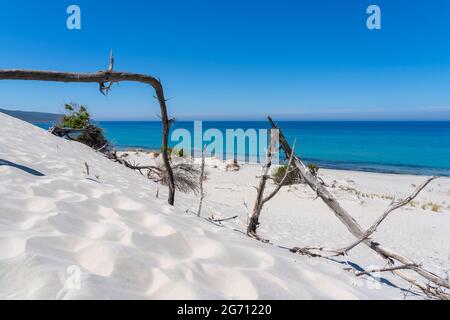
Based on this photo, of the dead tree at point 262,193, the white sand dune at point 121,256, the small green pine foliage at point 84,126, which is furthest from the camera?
the small green pine foliage at point 84,126

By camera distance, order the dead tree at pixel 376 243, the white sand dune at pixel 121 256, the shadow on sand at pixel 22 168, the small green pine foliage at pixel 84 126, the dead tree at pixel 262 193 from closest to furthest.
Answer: the white sand dune at pixel 121 256
the dead tree at pixel 376 243
the shadow on sand at pixel 22 168
the dead tree at pixel 262 193
the small green pine foliage at pixel 84 126

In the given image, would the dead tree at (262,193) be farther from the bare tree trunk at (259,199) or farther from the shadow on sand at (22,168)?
the shadow on sand at (22,168)

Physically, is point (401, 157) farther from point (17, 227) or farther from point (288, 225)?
point (17, 227)

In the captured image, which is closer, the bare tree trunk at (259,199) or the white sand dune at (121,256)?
the white sand dune at (121,256)

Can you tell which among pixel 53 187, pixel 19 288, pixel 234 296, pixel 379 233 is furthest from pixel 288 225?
pixel 19 288

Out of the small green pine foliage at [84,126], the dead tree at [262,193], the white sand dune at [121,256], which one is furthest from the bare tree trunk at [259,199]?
the small green pine foliage at [84,126]

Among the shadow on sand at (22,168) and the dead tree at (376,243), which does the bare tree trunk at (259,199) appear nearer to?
the dead tree at (376,243)

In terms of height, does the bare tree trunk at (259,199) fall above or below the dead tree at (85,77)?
below

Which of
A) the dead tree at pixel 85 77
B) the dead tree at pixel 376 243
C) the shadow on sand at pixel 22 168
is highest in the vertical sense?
the dead tree at pixel 85 77

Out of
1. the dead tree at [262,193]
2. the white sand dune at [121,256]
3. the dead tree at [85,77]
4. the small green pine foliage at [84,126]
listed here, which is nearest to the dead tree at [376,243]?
the dead tree at [262,193]

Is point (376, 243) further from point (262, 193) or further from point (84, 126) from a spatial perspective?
point (84, 126)

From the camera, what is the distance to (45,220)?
1.98 meters

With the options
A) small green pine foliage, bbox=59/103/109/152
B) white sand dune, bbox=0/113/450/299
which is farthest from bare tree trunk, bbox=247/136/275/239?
small green pine foliage, bbox=59/103/109/152
